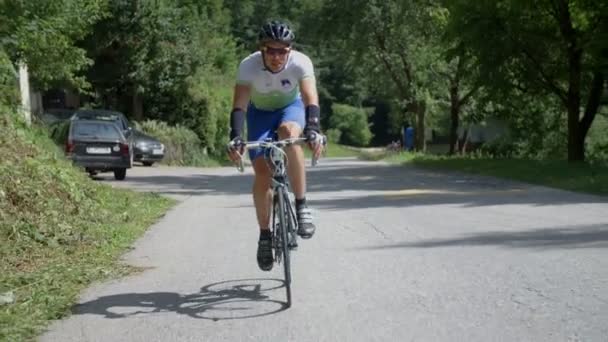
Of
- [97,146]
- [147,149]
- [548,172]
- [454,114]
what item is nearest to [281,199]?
[548,172]

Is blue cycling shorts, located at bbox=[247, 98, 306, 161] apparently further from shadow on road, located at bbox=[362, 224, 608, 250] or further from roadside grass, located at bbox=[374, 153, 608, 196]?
roadside grass, located at bbox=[374, 153, 608, 196]

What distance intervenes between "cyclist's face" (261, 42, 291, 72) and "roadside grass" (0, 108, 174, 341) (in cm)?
221

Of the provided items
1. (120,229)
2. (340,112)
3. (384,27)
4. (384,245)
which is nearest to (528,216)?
(384,245)

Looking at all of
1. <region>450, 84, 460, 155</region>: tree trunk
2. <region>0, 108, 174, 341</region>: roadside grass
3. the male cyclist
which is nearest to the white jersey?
the male cyclist

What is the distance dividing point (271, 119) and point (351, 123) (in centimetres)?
9617

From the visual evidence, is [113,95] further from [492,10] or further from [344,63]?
[492,10]

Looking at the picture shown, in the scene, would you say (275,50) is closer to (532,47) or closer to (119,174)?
(119,174)

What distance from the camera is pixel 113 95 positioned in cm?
3869

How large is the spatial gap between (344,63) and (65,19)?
29.7m

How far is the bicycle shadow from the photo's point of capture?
5625 mm

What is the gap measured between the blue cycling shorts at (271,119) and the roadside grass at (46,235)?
1811mm

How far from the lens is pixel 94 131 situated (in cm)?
2155

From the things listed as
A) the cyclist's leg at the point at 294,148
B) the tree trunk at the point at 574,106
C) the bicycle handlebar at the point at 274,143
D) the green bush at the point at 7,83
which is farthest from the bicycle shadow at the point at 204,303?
the tree trunk at the point at 574,106

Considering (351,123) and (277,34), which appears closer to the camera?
(277,34)
